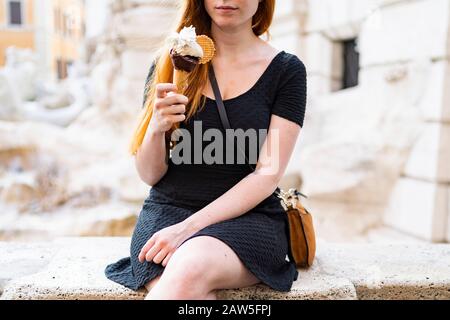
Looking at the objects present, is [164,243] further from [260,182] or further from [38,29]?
[38,29]

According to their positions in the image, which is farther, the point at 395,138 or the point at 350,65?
the point at 350,65

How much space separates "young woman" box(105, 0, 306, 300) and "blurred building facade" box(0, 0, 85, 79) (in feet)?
85.5

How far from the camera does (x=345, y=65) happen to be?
8195 mm

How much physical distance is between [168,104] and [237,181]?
0.44 metres

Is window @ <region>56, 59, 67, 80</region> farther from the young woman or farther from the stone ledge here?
the young woman

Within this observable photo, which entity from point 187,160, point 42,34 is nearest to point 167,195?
point 187,160

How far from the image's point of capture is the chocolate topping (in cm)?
190

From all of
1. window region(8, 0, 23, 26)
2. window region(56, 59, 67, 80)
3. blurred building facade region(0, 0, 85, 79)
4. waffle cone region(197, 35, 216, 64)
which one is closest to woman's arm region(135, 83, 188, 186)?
waffle cone region(197, 35, 216, 64)

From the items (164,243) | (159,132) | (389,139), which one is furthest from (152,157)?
(389,139)

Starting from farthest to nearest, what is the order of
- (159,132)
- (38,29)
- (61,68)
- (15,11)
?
(61,68)
(38,29)
(15,11)
(159,132)

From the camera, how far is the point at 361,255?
8.44ft

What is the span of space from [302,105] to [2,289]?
5.01ft
